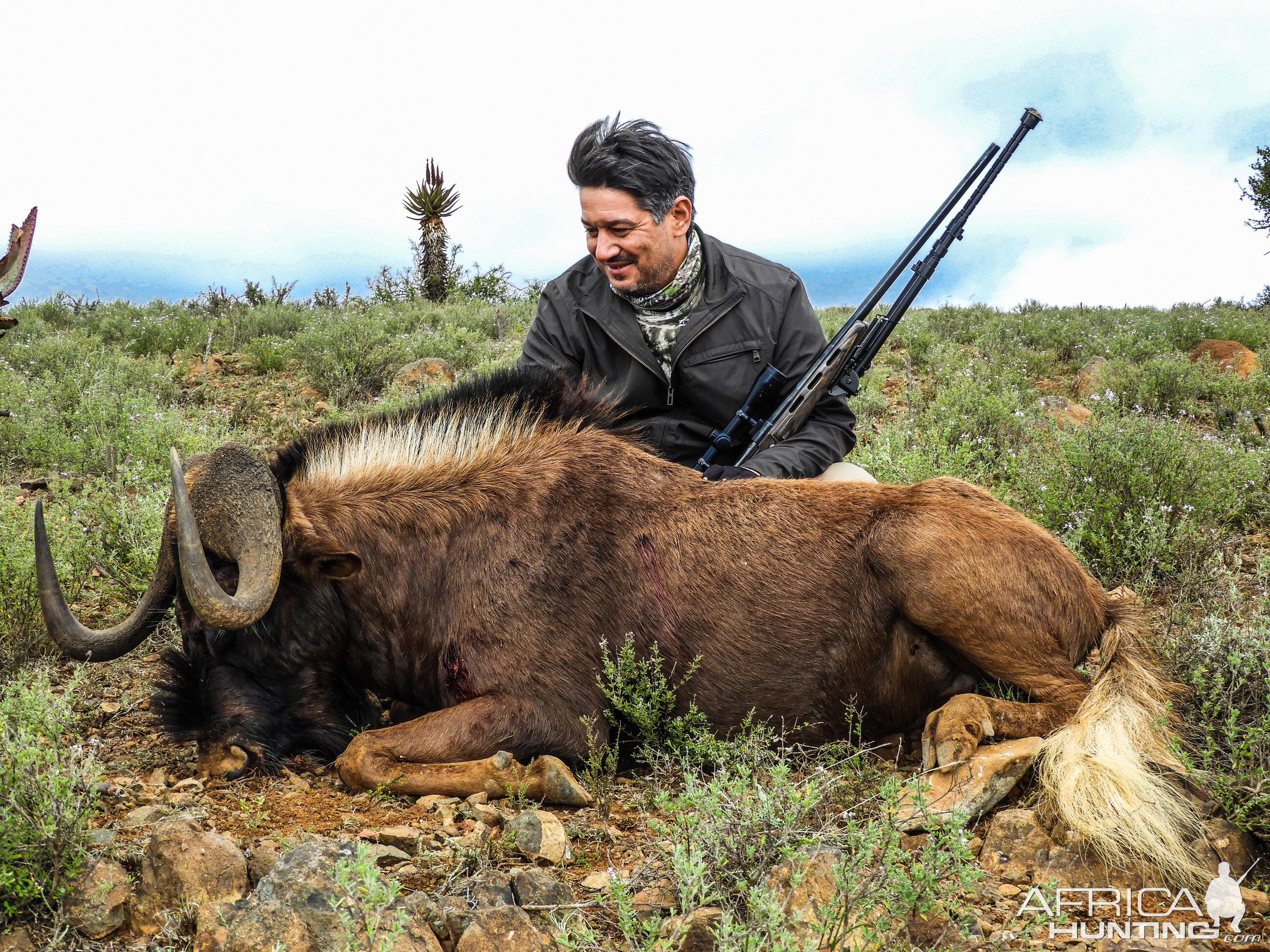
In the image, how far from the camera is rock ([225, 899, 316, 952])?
217cm

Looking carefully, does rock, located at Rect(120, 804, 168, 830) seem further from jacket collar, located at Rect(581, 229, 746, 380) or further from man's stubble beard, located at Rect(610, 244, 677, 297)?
man's stubble beard, located at Rect(610, 244, 677, 297)

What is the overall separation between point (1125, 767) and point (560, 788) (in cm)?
190

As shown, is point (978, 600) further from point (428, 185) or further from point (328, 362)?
point (428, 185)

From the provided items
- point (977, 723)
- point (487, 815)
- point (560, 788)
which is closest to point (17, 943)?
point (487, 815)

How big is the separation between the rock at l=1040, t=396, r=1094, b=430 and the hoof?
636 cm

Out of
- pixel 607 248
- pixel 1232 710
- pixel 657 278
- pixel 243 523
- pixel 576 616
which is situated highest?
pixel 607 248

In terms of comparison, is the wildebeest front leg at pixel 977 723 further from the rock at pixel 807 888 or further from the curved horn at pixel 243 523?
the curved horn at pixel 243 523

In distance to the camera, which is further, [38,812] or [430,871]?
[430,871]

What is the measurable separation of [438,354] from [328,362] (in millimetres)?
1596

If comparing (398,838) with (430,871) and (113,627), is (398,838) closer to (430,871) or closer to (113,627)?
(430,871)

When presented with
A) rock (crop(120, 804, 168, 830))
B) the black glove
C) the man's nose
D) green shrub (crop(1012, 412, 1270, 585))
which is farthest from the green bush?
green shrub (crop(1012, 412, 1270, 585))

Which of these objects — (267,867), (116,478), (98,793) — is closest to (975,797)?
(267,867)

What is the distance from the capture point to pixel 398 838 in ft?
9.46

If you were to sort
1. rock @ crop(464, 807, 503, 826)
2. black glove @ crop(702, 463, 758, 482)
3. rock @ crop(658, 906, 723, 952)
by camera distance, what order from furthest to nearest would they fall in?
black glove @ crop(702, 463, 758, 482) < rock @ crop(464, 807, 503, 826) < rock @ crop(658, 906, 723, 952)
